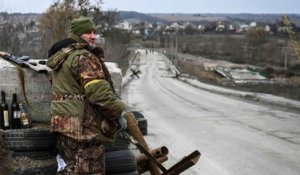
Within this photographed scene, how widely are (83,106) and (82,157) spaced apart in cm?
48

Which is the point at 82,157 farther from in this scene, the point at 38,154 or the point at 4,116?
the point at 4,116

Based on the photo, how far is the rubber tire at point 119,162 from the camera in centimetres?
571

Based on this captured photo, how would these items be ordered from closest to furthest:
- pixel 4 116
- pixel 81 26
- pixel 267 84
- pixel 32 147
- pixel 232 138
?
pixel 81 26, pixel 32 147, pixel 4 116, pixel 232 138, pixel 267 84

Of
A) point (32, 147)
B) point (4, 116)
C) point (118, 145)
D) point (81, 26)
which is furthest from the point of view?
point (4, 116)

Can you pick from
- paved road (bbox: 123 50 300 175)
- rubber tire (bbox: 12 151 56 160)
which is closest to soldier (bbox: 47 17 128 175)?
rubber tire (bbox: 12 151 56 160)

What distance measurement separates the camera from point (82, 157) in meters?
4.92

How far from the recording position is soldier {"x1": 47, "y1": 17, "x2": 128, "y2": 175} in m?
4.76

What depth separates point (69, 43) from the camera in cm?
509

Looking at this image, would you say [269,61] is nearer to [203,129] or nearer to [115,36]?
[115,36]

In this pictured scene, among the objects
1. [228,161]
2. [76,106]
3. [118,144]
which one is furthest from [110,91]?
[228,161]

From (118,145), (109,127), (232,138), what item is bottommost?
(232,138)

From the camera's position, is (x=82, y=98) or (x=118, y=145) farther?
(x=118, y=145)

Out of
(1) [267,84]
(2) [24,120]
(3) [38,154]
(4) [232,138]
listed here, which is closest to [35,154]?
(3) [38,154]

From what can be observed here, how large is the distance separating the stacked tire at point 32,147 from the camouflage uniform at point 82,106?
68 cm
